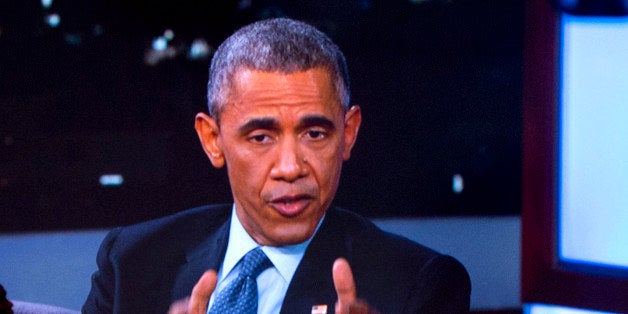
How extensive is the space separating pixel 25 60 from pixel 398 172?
0.96 m

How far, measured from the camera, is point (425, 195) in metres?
1.79

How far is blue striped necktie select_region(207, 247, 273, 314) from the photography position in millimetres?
1432

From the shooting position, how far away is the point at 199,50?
1.68 metres

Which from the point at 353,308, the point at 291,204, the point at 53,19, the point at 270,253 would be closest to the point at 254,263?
the point at 270,253

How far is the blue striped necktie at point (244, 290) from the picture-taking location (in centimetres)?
143

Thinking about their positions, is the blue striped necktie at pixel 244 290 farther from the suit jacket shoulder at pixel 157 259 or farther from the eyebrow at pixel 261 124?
the eyebrow at pixel 261 124

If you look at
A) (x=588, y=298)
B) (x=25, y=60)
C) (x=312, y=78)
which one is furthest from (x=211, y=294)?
(x=588, y=298)

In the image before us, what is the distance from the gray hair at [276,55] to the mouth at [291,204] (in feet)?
0.69

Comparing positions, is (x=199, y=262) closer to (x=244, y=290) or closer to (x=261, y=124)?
(x=244, y=290)

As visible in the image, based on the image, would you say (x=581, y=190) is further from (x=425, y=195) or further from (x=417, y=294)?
(x=417, y=294)

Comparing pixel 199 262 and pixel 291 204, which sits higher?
pixel 291 204

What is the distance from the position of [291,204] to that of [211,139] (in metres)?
0.23

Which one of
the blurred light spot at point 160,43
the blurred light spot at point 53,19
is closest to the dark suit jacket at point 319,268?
the blurred light spot at point 160,43

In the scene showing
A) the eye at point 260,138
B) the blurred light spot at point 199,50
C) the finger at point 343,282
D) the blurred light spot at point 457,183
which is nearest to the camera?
the finger at point 343,282
